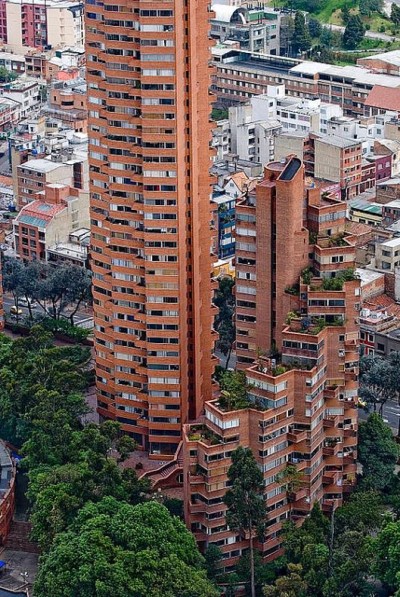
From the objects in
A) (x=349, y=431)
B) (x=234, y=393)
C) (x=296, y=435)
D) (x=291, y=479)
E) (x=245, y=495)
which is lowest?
(x=291, y=479)

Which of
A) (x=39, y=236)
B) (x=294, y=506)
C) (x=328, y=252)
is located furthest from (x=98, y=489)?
(x=39, y=236)

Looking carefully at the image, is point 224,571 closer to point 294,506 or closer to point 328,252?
point 294,506

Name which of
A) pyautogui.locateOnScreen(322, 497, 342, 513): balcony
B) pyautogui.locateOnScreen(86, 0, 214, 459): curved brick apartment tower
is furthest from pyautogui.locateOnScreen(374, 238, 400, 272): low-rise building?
pyautogui.locateOnScreen(322, 497, 342, 513): balcony

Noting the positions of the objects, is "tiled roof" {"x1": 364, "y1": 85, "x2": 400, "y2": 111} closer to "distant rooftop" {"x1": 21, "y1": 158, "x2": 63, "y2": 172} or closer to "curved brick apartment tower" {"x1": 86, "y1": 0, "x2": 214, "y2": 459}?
"distant rooftop" {"x1": 21, "y1": 158, "x2": 63, "y2": 172}

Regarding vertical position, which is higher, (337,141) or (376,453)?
(337,141)

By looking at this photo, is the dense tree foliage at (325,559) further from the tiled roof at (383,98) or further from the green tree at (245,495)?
the tiled roof at (383,98)

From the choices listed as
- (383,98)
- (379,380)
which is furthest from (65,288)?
(383,98)

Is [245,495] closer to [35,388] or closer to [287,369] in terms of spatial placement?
[287,369]
